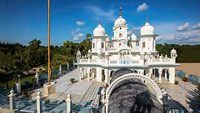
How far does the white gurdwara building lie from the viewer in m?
20.0

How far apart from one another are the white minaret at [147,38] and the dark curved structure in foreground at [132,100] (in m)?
16.5

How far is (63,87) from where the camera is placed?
62.8ft

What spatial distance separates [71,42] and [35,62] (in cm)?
1530

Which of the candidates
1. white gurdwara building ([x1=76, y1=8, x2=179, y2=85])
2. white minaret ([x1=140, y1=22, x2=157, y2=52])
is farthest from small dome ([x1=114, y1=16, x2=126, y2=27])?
white minaret ([x1=140, y1=22, x2=157, y2=52])

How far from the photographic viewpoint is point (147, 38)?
23.9 m

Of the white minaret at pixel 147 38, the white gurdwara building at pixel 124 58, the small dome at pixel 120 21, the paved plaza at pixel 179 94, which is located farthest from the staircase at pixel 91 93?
the small dome at pixel 120 21

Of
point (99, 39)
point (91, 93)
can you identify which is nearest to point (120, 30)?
point (99, 39)

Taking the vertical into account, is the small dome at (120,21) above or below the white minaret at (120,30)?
above

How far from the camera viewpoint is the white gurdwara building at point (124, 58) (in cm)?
1995

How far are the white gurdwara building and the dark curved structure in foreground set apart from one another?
10839mm

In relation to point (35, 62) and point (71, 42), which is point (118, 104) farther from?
point (71, 42)

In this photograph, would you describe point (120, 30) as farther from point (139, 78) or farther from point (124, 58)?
point (139, 78)

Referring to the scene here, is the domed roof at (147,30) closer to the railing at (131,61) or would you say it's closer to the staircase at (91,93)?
the railing at (131,61)

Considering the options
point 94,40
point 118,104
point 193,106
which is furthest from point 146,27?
point 118,104
